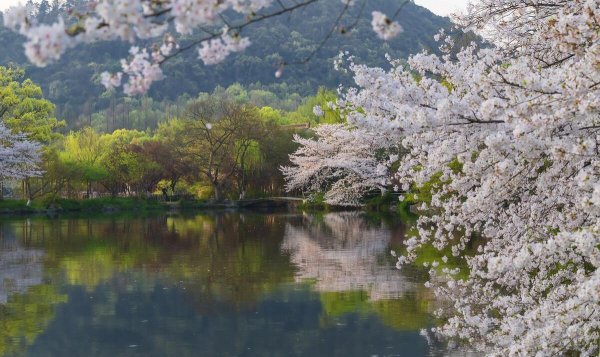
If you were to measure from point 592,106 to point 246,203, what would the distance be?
55832 mm

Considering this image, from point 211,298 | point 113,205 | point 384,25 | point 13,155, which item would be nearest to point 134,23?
point 384,25

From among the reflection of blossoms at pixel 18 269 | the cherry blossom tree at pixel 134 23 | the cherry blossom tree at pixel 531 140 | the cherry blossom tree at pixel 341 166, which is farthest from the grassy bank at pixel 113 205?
the cherry blossom tree at pixel 134 23

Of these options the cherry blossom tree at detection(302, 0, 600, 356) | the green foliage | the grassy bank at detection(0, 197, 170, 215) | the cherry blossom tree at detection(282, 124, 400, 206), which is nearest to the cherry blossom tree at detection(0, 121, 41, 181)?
the grassy bank at detection(0, 197, 170, 215)

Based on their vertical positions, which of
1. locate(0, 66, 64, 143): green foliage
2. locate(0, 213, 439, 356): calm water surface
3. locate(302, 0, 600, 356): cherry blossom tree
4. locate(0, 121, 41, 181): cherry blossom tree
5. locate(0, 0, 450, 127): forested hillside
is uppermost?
locate(0, 0, 450, 127): forested hillside

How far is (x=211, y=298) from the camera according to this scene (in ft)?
54.8

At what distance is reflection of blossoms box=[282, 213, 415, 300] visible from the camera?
17.7 m

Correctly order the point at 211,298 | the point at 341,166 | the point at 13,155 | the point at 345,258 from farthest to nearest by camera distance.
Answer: the point at 341,166 → the point at 13,155 → the point at 345,258 → the point at 211,298

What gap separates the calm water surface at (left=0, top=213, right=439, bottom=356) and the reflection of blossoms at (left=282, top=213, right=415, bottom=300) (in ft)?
0.15

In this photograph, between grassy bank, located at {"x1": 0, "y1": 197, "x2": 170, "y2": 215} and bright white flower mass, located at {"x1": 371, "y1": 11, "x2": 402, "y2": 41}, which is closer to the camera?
bright white flower mass, located at {"x1": 371, "y1": 11, "x2": 402, "y2": 41}

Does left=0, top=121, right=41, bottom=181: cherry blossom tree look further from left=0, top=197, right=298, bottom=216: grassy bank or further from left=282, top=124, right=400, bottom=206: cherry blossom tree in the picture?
left=282, top=124, right=400, bottom=206: cherry blossom tree

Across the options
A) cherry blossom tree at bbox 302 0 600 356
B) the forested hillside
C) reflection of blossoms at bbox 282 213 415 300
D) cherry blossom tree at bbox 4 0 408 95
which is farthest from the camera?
the forested hillside

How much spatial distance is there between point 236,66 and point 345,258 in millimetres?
146769

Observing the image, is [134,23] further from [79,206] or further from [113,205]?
[113,205]

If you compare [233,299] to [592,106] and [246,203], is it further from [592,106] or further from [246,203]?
[246,203]
